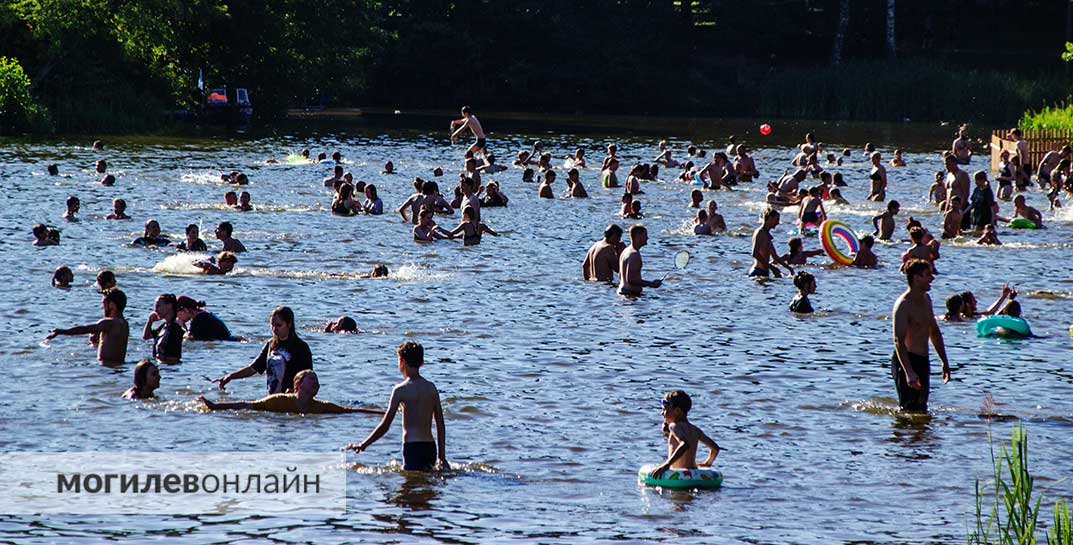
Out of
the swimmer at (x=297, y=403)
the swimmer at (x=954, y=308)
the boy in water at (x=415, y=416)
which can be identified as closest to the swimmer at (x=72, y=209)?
the swimmer at (x=297, y=403)

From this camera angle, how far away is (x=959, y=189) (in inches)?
1323

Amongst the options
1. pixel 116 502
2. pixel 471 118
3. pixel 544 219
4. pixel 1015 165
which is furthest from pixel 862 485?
pixel 471 118

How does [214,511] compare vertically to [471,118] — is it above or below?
below

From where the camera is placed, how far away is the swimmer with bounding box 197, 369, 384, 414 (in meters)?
16.4

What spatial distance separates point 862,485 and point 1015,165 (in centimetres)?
3302

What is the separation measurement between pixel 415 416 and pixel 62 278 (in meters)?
13.3

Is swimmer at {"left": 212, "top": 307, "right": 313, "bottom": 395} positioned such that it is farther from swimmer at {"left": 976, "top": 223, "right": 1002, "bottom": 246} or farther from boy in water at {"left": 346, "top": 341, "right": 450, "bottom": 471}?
swimmer at {"left": 976, "top": 223, "right": 1002, "bottom": 246}

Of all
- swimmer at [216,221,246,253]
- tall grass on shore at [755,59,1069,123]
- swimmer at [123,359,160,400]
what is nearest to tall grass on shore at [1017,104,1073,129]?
tall grass on shore at [755,59,1069,123]

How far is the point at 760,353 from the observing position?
20688 mm

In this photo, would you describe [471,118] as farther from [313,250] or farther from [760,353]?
[760,353]

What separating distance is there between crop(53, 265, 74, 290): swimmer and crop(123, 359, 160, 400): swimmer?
8.60 meters

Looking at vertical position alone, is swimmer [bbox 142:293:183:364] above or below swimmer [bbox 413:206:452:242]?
below

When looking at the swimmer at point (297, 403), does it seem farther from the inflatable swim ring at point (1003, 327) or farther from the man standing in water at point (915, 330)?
the inflatable swim ring at point (1003, 327)

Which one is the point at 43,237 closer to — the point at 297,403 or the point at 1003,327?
the point at 297,403
